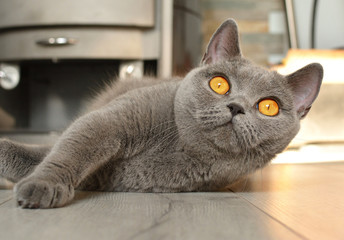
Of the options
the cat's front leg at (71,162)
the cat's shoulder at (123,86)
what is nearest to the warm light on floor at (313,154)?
the cat's shoulder at (123,86)

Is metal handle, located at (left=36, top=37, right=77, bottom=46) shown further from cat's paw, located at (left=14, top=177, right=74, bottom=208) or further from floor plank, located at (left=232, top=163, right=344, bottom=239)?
cat's paw, located at (left=14, top=177, right=74, bottom=208)

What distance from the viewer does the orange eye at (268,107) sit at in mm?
1023

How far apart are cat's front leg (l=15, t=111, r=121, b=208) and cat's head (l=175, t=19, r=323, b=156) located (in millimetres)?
212

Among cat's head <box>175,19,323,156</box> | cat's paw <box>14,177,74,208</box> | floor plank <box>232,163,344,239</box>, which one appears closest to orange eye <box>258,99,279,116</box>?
cat's head <box>175,19,323,156</box>

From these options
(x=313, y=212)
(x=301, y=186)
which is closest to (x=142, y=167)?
(x=313, y=212)

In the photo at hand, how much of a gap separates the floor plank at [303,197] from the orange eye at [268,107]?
9.3 inches

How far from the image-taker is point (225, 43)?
1161mm

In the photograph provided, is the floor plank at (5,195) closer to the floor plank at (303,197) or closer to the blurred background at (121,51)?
the floor plank at (303,197)

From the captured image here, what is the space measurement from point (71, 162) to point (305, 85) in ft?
2.33

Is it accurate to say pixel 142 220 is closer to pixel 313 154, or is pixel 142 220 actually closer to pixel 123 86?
pixel 123 86

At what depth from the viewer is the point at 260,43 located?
115 inches

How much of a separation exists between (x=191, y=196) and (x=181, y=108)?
247 mm

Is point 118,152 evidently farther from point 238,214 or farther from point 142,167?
point 238,214

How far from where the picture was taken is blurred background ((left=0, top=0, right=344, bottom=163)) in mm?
2047
